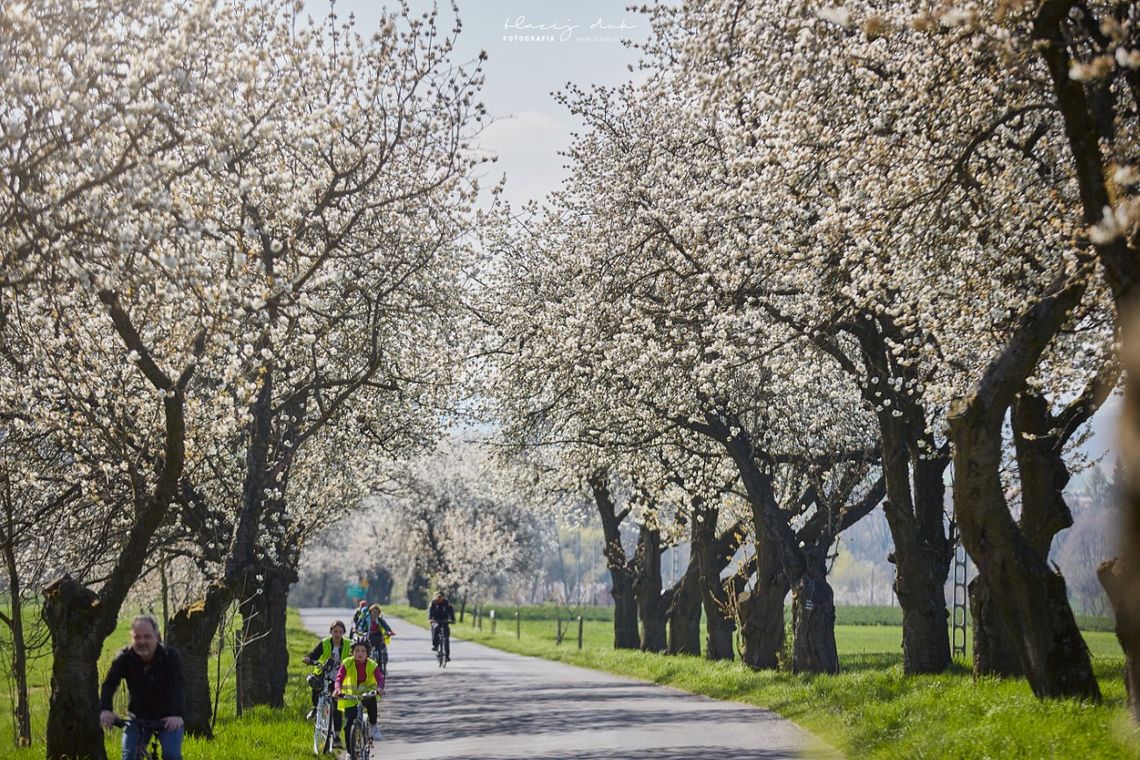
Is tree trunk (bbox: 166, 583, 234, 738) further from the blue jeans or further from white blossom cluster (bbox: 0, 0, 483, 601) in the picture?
the blue jeans

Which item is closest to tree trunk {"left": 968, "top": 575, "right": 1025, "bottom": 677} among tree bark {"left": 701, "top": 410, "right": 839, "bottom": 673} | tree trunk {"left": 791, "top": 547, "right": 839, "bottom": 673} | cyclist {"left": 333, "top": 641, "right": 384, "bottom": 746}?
tree trunk {"left": 791, "top": 547, "right": 839, "bottom": 673}

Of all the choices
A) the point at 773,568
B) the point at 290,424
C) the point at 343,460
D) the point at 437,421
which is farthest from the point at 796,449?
the point at 290,424

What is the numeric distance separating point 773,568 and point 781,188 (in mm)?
12853

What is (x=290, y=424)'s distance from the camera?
21.5 metres

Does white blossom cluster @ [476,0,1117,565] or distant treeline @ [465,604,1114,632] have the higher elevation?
white blossom cluster @ [476,0,1117,565]

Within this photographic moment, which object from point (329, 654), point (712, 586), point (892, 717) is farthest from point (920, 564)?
point (712, 586)

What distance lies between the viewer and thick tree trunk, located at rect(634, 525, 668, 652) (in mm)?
37781

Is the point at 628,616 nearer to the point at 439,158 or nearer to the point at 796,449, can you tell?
the point at 796,449

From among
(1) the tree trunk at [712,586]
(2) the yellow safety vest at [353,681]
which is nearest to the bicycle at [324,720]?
(2) the yellow safety vest at [353,681]

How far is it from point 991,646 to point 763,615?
10.2m

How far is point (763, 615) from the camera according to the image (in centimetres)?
2627

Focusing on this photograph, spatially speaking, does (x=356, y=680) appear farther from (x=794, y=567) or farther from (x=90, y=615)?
(x=794, y=567)

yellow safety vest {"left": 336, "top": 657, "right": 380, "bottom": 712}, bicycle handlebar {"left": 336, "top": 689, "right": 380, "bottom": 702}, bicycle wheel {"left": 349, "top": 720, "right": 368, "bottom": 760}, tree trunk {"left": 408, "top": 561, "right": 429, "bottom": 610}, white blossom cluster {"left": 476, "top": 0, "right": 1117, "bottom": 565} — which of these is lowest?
bicycle wheel {"left": 349, "top": 720, "right": 368, "bottom": 760}

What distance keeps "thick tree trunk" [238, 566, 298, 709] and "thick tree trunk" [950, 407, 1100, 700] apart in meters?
11.9
